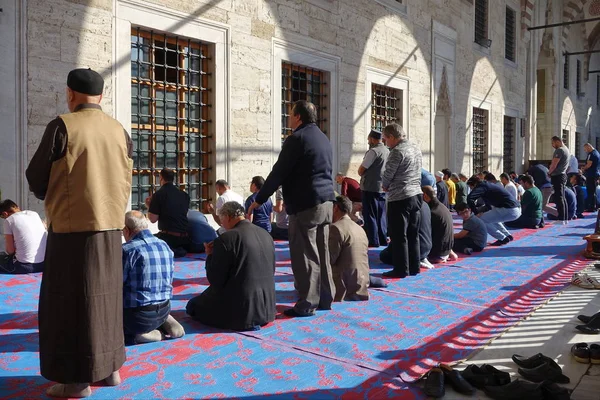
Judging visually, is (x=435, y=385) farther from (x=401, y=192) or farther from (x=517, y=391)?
(x=401, y=192)

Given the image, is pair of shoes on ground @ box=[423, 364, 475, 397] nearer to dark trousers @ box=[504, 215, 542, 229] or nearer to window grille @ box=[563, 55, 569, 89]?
dark trousers @ box=[504, 215, 542, 229]

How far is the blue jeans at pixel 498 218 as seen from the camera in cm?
849

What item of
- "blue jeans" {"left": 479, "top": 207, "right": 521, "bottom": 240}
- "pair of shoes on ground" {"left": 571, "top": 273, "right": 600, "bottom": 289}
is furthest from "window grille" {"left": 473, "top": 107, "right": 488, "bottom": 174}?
"pair of shoes on ground" {"left": 571, "top": 273, "right": 600, "bottom": 289}

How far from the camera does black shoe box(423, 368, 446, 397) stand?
2869 mm

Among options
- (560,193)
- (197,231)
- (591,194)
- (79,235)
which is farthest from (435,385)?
(591,194)

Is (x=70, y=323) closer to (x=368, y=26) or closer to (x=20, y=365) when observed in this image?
(x=20, y=365)

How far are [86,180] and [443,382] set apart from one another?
6.47 ft

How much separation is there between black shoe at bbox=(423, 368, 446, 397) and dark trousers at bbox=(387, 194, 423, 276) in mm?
2731

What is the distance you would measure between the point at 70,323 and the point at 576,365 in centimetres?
271

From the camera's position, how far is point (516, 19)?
19250 millimetres

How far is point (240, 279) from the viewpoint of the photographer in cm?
390

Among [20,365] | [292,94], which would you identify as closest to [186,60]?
[292,94]

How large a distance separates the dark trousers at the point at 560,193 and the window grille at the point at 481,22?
7251mm

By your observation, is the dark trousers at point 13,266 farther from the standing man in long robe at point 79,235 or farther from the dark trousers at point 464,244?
the dark trousers at point 464,244
